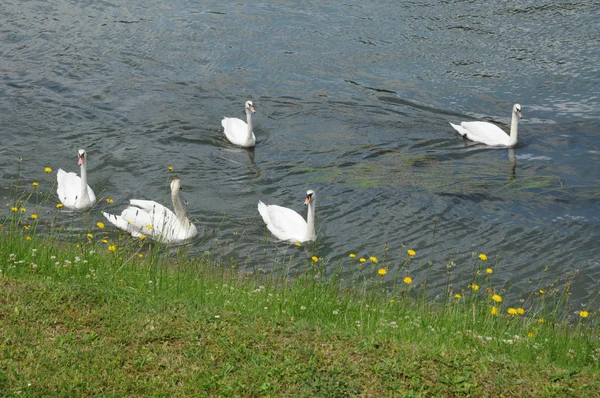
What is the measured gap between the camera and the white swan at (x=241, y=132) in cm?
1569

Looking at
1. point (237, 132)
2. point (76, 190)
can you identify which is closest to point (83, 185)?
point (76, 190)

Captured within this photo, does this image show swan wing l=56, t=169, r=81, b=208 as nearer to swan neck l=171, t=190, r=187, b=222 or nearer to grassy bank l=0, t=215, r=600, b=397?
swan neck l=171, t=190, r=187, b=222

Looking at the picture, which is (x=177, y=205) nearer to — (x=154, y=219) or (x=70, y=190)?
(x=154, y=219)

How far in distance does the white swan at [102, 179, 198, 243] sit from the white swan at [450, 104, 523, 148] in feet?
21.7

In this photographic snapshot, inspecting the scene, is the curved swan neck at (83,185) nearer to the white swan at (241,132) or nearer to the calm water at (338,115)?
the calm water at (338,115)

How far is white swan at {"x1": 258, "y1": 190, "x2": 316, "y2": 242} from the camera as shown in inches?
471

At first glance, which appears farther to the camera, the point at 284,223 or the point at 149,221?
the point at 284,223

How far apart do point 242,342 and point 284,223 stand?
5795 millimetres

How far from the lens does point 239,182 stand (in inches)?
557

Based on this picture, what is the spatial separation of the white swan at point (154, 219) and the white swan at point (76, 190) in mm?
678

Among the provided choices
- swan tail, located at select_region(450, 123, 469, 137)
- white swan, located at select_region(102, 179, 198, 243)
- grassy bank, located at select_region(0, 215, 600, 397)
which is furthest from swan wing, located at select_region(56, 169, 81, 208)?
swan tail, located at select_region(450, 123, 469, 137)

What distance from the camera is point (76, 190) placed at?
12.9m

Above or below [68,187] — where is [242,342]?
below

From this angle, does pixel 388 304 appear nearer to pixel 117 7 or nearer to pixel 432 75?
pixel 432 75
